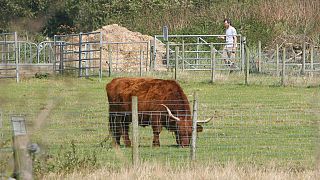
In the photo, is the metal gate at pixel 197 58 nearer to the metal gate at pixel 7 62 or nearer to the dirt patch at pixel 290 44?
the dirt patch at pixel 290 44

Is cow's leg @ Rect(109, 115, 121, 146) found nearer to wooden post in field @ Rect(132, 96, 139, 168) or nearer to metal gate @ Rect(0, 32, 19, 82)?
metal gate @ Rect(0, 32, 19, 82)

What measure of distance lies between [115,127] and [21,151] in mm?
7667

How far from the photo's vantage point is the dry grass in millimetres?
11312

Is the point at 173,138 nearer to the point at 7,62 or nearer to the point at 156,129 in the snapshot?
the point at 156,129

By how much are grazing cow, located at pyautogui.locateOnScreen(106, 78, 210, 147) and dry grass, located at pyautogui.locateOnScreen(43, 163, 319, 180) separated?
2972 millimetres

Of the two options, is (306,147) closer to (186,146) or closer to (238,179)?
(186,146)

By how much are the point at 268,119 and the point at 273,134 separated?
1.32 m

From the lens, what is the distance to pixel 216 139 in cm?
1549

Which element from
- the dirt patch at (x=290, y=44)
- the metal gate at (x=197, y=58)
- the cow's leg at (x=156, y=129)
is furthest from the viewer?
the dirt patch at (x=290, y=44)

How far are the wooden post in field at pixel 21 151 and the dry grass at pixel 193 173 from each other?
10.7 ft

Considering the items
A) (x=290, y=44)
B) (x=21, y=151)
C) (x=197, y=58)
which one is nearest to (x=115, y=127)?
(x=21, y=151)

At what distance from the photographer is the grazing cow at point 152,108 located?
600 inches

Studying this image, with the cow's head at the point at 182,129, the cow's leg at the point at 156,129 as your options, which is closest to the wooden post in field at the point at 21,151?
the cow's leg at the point at 156,129

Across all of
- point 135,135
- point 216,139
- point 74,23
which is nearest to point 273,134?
point 216,139
